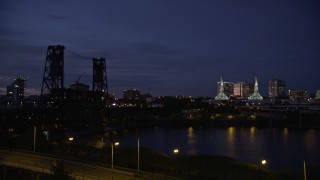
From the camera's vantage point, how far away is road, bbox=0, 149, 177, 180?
11.1m

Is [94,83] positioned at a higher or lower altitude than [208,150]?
higher

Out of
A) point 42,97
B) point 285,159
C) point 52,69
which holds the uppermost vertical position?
point 52,69

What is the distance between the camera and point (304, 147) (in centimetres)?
2912

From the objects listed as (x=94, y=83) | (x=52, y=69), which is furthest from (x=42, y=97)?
(x=94, y=83)

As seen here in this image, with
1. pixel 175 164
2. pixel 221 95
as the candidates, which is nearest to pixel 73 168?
pixel 175 164

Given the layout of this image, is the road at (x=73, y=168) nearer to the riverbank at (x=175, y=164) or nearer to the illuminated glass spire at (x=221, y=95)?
the riverbank at (x=175, y=164)

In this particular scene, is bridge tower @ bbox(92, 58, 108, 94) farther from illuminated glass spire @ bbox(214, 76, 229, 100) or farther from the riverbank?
illuminated glass spire @ bbox(214, 76, 229, 100)

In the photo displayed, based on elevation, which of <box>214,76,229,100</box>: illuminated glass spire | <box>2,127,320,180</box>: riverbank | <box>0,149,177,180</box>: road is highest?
<box>214,76,229,100</box>: illuminated glass spire

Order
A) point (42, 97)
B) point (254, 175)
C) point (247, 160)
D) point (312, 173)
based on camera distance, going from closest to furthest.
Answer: point (254, 175), point (312, 173), point (247, 160), point (42, 97)

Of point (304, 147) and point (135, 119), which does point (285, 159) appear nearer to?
point (304, 147)

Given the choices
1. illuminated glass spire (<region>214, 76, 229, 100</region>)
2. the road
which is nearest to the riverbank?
the road

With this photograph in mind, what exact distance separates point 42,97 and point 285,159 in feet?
79.6

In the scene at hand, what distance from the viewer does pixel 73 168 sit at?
12586mm

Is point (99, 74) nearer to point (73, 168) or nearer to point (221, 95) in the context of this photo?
point (73, 168)
